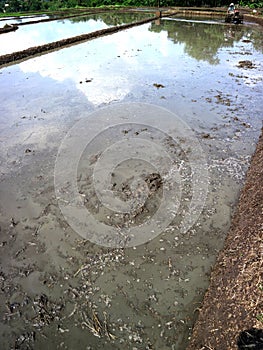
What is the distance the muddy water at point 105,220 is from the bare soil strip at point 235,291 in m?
0.24

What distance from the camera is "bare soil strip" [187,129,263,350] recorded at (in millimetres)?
2561

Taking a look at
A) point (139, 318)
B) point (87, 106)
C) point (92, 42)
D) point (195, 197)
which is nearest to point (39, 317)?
point (139, 318)

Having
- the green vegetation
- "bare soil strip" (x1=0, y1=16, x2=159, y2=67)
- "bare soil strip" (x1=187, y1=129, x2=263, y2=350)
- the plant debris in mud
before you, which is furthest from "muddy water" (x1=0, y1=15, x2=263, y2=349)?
the green vegetation

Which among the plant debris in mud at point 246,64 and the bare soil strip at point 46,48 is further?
the bare soil strip at point 46,48

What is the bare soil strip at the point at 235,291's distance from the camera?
2.56 meters

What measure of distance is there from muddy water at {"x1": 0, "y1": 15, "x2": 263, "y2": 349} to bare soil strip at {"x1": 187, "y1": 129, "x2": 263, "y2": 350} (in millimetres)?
243

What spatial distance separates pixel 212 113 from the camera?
8.45 meters

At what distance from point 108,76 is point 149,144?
6.91 m

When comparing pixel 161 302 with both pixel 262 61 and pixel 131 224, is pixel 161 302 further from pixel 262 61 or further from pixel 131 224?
pixel 262 61

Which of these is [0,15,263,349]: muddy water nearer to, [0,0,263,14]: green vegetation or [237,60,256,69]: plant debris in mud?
[237,60,256,69]: plant debris in mud

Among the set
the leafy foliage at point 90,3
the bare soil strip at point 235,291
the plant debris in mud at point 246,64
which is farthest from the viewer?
the leafy foliage at point 90,3

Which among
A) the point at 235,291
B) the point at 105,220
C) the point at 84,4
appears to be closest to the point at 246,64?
the point at 105,220

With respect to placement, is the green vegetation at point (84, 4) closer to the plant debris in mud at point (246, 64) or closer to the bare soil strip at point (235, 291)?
the plant debris in mud at point (246, 64)

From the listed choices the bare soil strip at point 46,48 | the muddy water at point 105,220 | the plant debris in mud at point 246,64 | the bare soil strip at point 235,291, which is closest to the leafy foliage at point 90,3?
the bare soil strip at point 46,48
